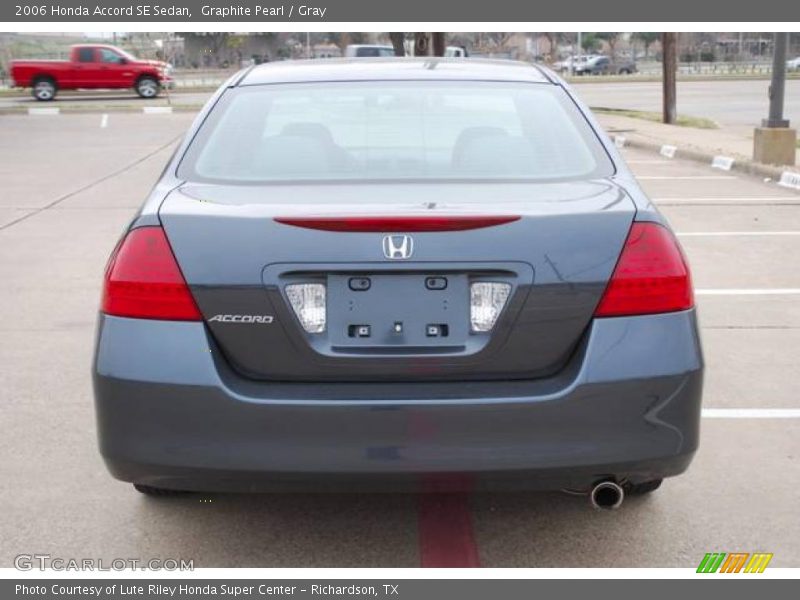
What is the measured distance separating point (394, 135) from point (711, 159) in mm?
12656

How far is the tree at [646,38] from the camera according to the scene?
85.8 metres

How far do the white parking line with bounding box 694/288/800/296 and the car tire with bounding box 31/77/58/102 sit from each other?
106ft

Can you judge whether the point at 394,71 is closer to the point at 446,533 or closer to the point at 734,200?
the point at 446,533

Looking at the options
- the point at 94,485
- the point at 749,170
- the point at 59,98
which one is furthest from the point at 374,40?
the point at 94,485

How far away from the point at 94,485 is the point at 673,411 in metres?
2.24

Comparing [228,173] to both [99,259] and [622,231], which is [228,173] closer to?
[622,231]

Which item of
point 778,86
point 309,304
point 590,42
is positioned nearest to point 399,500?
point 309,304

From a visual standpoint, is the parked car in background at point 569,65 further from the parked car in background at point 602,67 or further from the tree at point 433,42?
the tree at point 433,42

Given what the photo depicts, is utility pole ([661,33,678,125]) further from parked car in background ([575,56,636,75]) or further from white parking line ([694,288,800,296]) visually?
parked car in background ([575,56,636,75])

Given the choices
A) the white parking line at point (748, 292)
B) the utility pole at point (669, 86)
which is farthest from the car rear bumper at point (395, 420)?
the utility pole at point (669, 86)

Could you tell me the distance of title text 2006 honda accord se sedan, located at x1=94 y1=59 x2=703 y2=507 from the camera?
3.03m

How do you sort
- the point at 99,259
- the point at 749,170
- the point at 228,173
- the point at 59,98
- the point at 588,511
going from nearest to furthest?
1. the point at 228,173
2. the point at 588,511
3. the point at 99,259
4. the point at 749,170
5. the point at 59,98

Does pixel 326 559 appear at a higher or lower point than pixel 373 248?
lower

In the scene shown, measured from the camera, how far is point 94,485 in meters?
4.18
